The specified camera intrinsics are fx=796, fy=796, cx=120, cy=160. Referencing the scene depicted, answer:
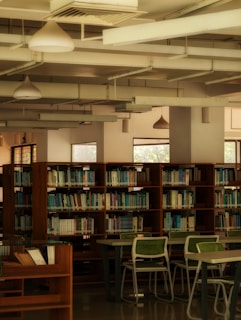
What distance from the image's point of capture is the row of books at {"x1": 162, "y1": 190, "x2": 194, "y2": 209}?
13117mm

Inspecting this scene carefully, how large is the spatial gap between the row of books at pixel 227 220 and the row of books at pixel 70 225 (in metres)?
2.30

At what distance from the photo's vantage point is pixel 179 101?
36.2 feet

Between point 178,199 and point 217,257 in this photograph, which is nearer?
point 217,257

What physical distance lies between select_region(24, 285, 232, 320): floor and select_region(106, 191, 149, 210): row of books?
1.72 m

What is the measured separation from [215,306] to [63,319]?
233cm

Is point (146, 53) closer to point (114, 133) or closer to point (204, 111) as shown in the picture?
point (204, 111)

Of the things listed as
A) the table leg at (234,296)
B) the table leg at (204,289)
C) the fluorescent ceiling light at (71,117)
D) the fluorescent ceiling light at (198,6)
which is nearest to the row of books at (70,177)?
the fluorescent ceiling light at (71,117)

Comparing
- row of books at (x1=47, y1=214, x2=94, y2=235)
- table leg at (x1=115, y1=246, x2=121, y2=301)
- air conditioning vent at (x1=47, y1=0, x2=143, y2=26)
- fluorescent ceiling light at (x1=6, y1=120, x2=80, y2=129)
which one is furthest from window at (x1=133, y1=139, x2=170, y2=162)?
air conditioning vent at (x1=47, y1=0, x2=143, y2=26)

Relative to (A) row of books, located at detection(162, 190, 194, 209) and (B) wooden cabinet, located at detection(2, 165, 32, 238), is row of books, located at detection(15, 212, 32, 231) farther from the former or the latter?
(A) row of books, located at detection(162, 190, 194, 209)

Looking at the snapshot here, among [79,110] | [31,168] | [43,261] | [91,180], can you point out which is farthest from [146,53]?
[79,110]

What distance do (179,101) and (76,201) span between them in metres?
2.57

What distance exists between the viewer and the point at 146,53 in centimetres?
945

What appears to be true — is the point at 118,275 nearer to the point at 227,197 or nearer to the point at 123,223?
the point at 123,223

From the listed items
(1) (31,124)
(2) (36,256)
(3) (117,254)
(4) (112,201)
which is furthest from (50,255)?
(1) (31,124)
